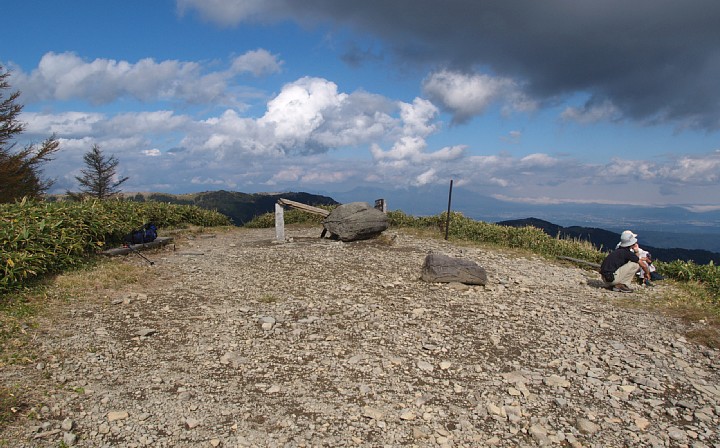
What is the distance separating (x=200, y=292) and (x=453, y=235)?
12276 mm

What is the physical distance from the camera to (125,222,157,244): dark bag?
46.0 ft

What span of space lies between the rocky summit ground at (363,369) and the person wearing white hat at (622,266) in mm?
496

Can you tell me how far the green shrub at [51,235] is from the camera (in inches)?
358

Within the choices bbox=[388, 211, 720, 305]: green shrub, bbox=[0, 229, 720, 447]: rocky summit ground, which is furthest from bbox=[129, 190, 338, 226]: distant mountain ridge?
bbox=[0, 229, 720, 447]: rocky summit ground

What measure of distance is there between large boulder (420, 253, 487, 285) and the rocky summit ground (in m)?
0.31

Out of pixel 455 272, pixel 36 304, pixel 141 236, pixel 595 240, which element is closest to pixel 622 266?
pixel 455 272

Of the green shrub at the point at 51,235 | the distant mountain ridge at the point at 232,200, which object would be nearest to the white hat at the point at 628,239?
the green shrub at the point at 51,235

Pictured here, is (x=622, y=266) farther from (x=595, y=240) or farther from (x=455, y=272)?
(x=595, y=240)

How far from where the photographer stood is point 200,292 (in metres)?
10.0

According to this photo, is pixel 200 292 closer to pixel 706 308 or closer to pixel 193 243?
pixel 193 243

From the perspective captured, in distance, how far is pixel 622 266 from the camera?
1128cm

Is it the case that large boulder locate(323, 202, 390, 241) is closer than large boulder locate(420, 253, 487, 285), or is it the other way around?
large boulder locate(420, 253, 487, 285)

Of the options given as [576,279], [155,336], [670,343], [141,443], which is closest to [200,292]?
[155,336]

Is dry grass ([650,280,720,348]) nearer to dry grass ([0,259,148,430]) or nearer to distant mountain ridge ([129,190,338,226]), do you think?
dry grass ([0,259,148,430])
